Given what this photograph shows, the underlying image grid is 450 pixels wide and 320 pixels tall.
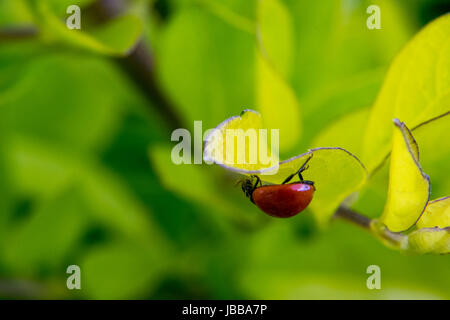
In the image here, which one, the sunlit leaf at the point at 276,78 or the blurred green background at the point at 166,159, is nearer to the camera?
the sunlit leaf at the point at 276,78

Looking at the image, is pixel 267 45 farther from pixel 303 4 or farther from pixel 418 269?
pixel 418 269

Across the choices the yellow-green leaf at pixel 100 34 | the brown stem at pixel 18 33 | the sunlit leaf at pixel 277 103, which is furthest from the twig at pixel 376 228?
the brown stem at pixel 18 33

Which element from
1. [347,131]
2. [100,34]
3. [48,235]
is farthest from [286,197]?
[48,235]

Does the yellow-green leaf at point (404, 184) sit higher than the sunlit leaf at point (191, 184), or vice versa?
the sunlit leaf at point (191, 184)

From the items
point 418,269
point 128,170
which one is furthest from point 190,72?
point 418,269

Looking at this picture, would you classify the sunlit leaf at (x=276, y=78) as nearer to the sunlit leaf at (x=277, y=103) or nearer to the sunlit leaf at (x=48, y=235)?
the sunlit leaf at (x=277, y=103)

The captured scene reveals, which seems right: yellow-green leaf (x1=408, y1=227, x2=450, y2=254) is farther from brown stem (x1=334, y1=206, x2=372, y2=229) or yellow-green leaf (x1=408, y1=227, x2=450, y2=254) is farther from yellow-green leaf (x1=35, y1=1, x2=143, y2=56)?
yellow-green leaf (x1=35, y1=1, x2=143, y2=56)
